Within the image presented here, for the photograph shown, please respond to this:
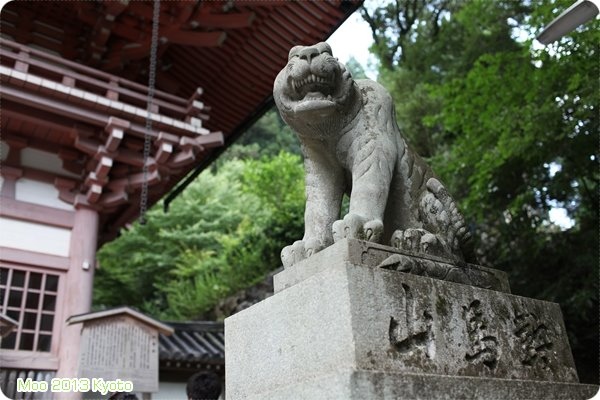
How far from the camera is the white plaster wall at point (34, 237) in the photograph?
6500mm

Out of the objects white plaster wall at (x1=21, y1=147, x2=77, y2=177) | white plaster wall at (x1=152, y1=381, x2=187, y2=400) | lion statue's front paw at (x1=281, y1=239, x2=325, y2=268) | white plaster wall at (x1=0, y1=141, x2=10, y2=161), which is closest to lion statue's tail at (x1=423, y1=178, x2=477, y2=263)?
lion statue's front paw at (x1=281, y1=239, x2=325, y2=268)

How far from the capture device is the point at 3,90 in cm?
592

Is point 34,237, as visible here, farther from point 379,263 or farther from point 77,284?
point 379,263

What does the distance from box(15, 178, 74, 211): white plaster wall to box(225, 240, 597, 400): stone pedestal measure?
17.3 feet

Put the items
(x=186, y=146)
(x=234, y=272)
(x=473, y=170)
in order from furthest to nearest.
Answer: (x=234, y=272), (x=473, y=170), (x=186, y=146)

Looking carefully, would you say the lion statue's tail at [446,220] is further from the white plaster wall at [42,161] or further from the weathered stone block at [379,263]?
the white plaster wall at [42,161]

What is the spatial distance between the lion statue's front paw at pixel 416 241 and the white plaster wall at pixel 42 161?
6010 mm

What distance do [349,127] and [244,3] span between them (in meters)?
5.24

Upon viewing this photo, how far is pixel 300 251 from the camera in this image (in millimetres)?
2615

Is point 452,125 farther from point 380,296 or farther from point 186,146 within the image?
point 380,296

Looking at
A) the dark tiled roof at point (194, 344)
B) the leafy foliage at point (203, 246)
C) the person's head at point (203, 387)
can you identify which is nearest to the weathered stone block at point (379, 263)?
the person's head at point (203, 387)

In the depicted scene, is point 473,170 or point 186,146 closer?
point 186,146

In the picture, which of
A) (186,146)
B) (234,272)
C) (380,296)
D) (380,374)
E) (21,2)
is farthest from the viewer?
(234,272)

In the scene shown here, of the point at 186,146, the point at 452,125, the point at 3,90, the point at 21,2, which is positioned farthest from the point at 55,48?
the point at 452,125
